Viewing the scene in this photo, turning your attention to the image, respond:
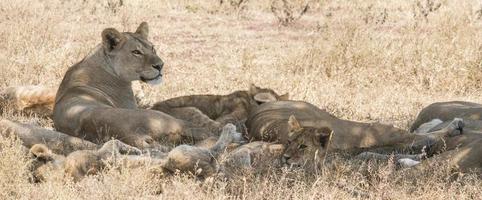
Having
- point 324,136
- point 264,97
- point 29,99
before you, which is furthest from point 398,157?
point 29,99

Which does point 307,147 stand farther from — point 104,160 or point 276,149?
point 104,160

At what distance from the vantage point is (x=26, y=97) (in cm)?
832

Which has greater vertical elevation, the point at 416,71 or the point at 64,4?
the point at 416,71

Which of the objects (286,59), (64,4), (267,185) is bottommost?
(64,4)

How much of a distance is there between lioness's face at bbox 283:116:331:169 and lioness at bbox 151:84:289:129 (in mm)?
1700

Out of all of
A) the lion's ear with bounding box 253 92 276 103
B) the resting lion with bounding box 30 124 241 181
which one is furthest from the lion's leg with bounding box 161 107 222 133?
the resting lion with bounding box 30 124 241 181

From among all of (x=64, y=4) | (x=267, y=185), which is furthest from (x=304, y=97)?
(x=64, y=4)

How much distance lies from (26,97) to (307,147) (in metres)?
3.22

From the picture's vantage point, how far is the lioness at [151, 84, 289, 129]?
8.10 metres

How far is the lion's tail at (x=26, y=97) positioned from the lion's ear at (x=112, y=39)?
2.98 ft

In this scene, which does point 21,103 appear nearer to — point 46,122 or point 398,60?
point 46,122

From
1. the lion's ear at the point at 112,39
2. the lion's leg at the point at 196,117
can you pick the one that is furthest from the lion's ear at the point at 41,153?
the lion's ear at the point at 112,39

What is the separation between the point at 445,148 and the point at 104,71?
3112 millimetres

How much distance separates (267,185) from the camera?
18.5ft
